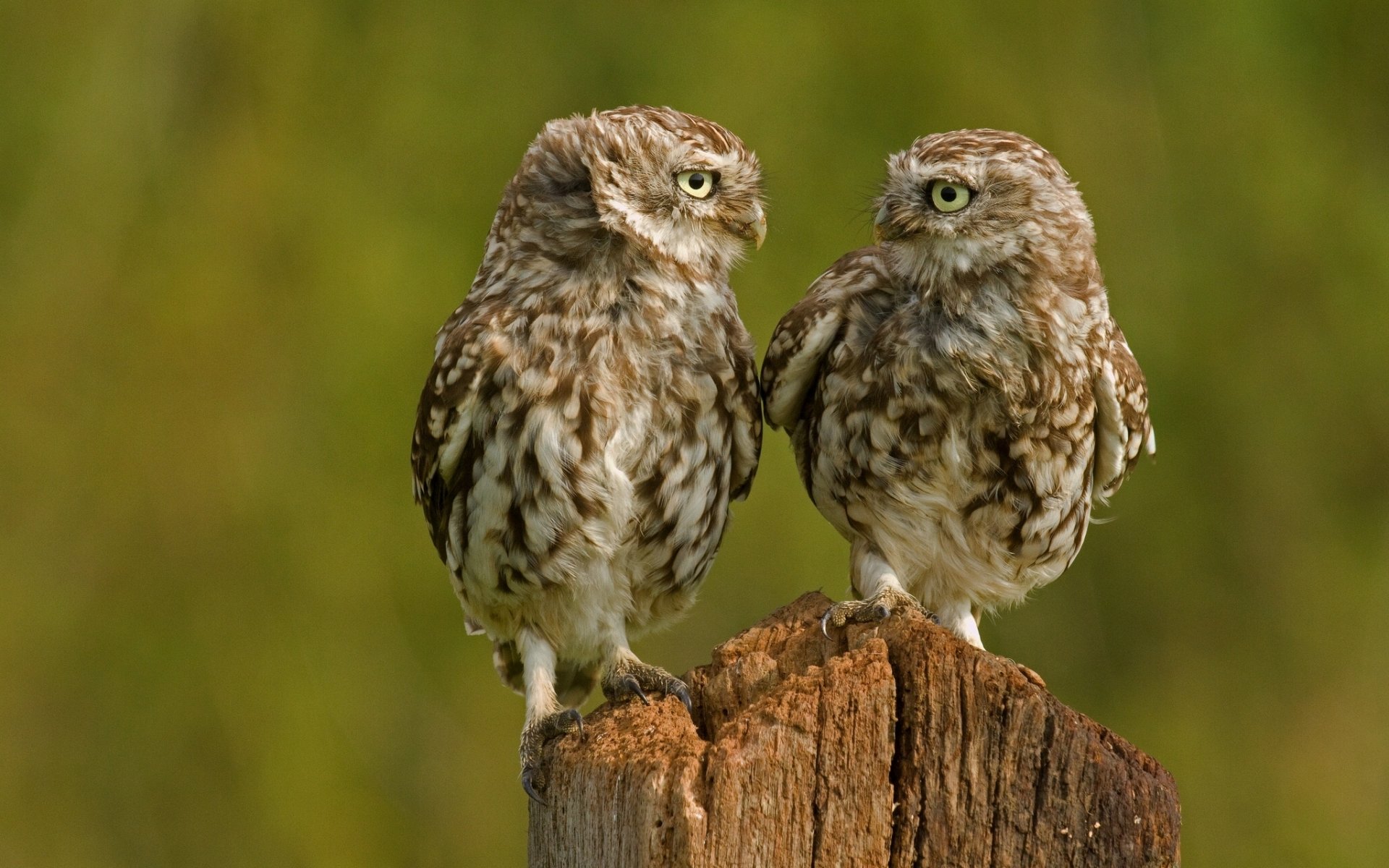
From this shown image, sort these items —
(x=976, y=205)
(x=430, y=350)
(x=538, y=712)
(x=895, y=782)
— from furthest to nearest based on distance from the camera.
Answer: (x=430, y=350) < (x=538, y=712) < (x=976, y=205) < (x=895, y=782)

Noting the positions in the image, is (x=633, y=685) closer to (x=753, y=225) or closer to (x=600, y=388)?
(x=600, y=388)

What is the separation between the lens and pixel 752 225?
12.4 feet

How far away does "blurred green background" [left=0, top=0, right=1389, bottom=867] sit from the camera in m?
6.84

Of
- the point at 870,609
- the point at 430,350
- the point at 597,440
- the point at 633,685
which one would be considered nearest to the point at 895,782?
the point at 870,609

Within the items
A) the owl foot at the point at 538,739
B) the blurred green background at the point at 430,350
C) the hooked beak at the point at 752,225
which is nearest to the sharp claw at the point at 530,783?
the owl foot at the point at 538,739

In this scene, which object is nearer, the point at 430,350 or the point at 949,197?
the point at 949,197

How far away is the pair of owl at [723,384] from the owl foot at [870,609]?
0.07ft

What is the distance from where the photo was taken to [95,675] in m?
6.85

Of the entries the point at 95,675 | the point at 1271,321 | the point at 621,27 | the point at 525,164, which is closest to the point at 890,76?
the point at 621,27

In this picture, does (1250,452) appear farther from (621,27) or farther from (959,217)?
(959,217)

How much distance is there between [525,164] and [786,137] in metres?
3.87

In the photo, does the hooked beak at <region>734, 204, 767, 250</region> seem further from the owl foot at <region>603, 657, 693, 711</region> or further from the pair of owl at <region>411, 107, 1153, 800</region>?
the owl foot at <region>603, 657, 693, 711</region>

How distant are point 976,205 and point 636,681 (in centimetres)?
129

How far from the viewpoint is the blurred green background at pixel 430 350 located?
6836 mm
